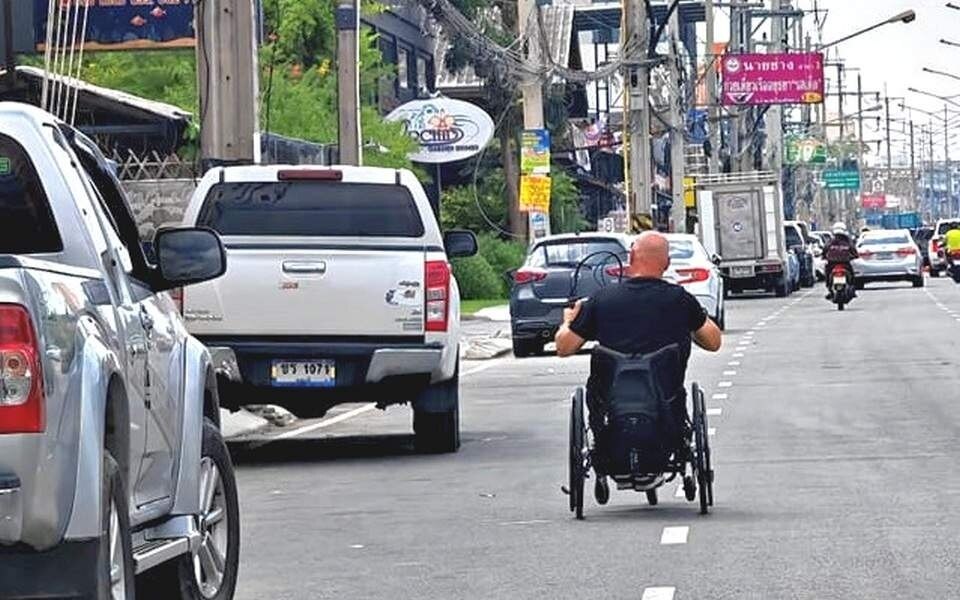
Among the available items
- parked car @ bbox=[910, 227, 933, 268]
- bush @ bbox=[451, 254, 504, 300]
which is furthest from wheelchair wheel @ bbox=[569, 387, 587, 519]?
parked car @ bbox=[910, 227, 933, 268]

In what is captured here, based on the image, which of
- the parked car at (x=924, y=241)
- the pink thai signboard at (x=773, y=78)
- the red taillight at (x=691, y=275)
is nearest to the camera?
the red taillight at (x=691, y=275)

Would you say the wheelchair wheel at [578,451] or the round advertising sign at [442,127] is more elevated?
the round advertising sign at [442,127]

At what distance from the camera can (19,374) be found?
22.3 ft

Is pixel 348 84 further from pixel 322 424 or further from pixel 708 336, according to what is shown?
pixel 708 336

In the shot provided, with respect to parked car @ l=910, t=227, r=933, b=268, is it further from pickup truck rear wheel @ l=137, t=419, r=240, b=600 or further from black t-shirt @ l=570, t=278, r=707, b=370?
pickup truck rear wheel @ l=137, t=419, r=240, b=600

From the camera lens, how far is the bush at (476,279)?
56.1 m

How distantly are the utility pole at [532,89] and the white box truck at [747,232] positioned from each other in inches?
362

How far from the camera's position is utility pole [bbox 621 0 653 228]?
4931 cm

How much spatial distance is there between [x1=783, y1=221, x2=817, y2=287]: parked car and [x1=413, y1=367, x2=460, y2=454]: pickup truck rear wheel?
48668 mm

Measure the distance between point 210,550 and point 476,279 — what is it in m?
46.7

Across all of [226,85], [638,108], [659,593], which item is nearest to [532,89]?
[638,108]

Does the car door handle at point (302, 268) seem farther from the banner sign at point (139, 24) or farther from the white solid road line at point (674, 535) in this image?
the banner sign at point (139, 24)

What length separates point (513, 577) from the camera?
11.0 metres

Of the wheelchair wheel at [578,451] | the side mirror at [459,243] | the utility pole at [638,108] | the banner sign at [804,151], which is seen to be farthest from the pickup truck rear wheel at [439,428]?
the banner sign at [804,151]
